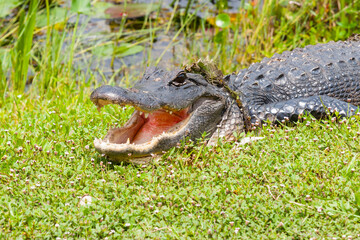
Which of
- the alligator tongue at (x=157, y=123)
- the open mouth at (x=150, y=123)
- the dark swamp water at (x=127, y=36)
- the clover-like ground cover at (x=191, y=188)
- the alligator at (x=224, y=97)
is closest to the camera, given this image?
the clover-like ground cover at (x=191, y=188)

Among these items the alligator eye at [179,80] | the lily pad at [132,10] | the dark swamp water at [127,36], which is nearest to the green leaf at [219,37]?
the dark swamp water at [127,36]

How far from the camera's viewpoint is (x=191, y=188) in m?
3.54

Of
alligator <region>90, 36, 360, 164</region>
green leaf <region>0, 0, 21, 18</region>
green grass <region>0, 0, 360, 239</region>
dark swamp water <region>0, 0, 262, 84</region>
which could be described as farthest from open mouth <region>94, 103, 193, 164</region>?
green leaf <region>0, 0, 21, 18</region>

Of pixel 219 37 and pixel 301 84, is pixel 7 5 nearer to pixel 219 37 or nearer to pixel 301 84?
pixel 219 37

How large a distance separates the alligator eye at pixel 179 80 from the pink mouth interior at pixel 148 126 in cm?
25

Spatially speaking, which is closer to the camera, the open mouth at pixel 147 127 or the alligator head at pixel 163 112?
the alligator head at pixel 163 112

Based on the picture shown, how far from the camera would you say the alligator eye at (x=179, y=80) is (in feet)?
14.5

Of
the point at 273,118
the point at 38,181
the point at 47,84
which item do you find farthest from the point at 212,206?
the point at 47,84

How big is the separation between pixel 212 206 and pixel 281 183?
0.55m

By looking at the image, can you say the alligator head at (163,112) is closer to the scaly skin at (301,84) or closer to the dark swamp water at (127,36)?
the scaly skin at (301,84)

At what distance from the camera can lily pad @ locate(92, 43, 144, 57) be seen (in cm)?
820

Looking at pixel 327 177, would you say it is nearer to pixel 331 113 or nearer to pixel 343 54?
pixel 331 113

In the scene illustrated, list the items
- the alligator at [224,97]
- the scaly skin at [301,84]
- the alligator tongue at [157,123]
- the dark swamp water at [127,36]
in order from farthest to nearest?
the dark swamp water at [127,36] → the scaly skin at [301,84] → the alligator tongue at [157,123] → the alligator at [224,97]

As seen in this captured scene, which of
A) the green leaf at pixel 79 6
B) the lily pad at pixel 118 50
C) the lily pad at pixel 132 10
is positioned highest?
the green leaf at pixel 79 6
